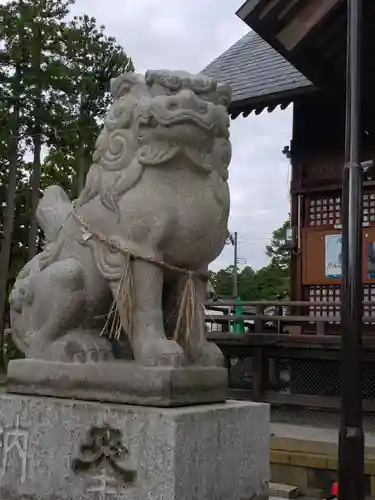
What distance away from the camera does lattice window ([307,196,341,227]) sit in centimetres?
953

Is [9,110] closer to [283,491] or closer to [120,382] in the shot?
[283,491]

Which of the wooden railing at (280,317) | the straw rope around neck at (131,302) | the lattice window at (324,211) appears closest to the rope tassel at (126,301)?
the straw rope around neck at (131,302)

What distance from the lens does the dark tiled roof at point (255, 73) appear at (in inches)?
340

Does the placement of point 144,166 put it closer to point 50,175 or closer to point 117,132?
point 117,132

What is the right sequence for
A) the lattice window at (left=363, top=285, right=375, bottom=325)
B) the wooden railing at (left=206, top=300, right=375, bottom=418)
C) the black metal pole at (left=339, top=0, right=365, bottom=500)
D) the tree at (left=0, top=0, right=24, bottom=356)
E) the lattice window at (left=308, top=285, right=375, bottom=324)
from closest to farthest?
1. the black metal pole at (left=339, top=0, right=365, bottom=500)
2. the wooden railing at (left=206, top=300, right=375, bottom=418)
3. the lattice window at (left=363, top=285, right=375, bottom=325)
4. the lattice window at (left=308, top=285, right=375, bottom=324)
5. the tree at (left=0, top=0, right=24, bottom=356)

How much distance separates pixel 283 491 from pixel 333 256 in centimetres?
422

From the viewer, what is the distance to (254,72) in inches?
381

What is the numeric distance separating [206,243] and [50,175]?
15.6m

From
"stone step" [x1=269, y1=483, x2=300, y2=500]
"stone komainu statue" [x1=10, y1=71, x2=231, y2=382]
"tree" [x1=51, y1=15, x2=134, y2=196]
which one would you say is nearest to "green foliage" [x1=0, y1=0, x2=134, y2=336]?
"tree" [x1=51, y1=15, x2=134, y2=196]

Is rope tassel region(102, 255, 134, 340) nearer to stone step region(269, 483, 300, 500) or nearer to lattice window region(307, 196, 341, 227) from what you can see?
stone step region(269, 483, 300, 500)

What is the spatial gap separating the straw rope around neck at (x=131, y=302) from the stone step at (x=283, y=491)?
3.64 meters

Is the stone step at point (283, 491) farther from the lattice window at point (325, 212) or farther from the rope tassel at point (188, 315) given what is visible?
the lattice window at point (325, 212)

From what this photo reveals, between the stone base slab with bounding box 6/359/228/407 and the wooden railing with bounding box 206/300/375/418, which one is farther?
the wooden railing with bounding box 206/300/375/418

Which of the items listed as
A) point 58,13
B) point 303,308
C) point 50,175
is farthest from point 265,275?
point 303,308
